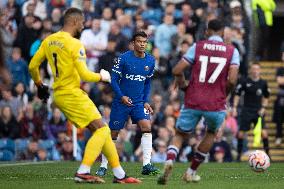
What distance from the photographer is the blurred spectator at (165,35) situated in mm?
28344

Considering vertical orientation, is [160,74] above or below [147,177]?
above

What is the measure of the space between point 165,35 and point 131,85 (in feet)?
32.2

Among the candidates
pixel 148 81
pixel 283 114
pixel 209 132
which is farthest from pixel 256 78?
pixel 209 132

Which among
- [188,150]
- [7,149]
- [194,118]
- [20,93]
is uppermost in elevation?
[194,118]

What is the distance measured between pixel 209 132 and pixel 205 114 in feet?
1.26

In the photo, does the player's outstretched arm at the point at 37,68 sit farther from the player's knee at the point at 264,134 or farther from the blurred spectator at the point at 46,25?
the blurred spectator at the point at 46,25

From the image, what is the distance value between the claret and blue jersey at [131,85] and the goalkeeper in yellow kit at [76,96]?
285 centimetres

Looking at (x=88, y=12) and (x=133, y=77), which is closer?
(x=133, y=77)

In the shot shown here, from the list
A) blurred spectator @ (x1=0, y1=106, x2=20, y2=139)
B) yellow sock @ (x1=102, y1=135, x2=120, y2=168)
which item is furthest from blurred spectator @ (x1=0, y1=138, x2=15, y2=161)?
yellow sock @ (x1=102, y1=135, x2=120, y2=168)

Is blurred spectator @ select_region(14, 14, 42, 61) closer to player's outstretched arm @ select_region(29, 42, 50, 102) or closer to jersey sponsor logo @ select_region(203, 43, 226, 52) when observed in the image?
player's outstretched arm @ select_region(29, 42, 50, 102)

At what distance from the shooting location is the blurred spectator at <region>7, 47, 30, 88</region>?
89.6 feet

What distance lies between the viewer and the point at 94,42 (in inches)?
1099

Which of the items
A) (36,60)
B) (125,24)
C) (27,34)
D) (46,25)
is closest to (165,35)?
(125,24)

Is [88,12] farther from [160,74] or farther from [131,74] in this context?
[131,74]
